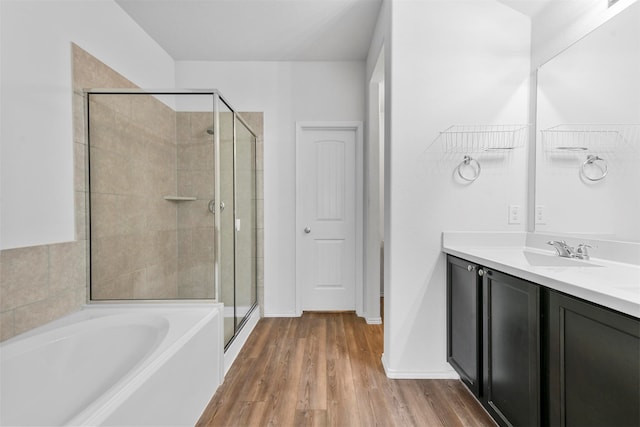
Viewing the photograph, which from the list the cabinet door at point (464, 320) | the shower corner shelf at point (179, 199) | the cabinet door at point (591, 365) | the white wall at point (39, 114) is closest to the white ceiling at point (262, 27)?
the white wall at point (39, 114)

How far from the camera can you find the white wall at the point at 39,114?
1.54m

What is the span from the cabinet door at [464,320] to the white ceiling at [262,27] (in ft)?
5.79

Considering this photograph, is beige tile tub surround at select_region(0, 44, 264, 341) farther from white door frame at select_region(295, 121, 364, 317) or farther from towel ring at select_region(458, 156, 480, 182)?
towel ring at select_region(458, 156, 480, 182)

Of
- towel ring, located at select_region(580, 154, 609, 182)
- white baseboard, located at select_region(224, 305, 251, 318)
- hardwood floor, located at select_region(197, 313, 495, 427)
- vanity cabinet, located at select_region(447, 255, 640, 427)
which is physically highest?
towel ring, located at select_region(580, 154, 609, 182)

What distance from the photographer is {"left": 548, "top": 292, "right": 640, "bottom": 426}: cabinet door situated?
886 millimetres

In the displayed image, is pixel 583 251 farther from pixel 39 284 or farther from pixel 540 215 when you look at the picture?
pixel 39 284

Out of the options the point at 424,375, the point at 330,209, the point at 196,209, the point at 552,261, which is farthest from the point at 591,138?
the point at 196,209

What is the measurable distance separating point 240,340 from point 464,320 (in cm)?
170

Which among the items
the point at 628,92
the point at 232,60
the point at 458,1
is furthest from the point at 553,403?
the point at 232,60

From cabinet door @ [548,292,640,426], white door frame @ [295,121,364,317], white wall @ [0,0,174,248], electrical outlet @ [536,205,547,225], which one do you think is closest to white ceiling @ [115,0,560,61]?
white wall @ [0,0,174,248]

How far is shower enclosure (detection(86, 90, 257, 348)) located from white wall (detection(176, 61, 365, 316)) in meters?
0.93

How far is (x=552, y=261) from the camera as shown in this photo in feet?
5.58

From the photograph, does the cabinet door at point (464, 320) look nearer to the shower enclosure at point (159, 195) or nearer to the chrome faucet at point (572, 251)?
the chrome faucet at point (572, 251)

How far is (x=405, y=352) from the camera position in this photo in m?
2.14
